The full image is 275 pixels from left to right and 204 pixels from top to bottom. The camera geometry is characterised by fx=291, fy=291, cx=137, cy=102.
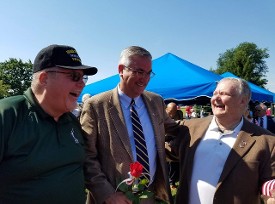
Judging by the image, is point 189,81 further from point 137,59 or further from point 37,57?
point 37,57

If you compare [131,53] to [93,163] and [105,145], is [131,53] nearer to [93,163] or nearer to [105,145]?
[105,145]

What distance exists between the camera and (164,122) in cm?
322

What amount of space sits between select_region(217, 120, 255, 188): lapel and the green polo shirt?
134cm

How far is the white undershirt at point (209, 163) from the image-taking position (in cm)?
282

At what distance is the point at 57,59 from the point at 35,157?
0.73 m

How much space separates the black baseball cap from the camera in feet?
7.09

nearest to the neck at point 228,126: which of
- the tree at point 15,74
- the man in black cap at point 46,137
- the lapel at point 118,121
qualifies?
the lapel at point 118,121

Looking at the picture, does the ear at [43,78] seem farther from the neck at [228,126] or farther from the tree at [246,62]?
the tree at [246,62]

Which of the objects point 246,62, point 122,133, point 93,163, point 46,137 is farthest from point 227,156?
point 246,62

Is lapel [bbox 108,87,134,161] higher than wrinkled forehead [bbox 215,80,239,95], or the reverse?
wrinkled forehead [bbox 215,80,239,95]

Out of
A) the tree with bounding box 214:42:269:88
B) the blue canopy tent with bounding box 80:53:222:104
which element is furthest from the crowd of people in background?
the tree with bounding box 214:42:269:88

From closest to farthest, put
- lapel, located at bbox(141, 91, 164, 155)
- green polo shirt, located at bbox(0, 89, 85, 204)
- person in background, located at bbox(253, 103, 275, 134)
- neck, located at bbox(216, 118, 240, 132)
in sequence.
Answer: green polo shirt, located at bbox(0, 89, 85, 204) < lapel, located at bbox(141, 91, 164, 155) < neck, located at bbox(216, 118, 240, 132) < person in background, located at bbox(253, 103, 275, 134)

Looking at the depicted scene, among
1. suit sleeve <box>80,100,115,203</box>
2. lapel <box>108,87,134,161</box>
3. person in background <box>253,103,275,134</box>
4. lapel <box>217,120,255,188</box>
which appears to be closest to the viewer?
suit sleeve <box>80,100,115,203</box>

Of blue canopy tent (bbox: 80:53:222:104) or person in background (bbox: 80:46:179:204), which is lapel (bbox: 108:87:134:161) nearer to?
person in background (bbox: 80:46:179:204)
